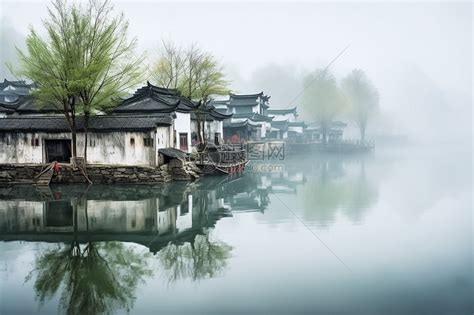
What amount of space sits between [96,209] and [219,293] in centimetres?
907

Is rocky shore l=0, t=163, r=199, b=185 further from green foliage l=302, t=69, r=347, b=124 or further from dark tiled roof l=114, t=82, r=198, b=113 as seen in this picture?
green foliage l=302, t=69, r=347, b=124

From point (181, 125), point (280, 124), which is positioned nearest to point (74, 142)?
point (181, 125)

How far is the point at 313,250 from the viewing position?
11078 mm

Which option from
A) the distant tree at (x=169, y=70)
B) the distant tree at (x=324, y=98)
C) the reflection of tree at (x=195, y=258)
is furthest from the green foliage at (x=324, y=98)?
the reflection of tree at (x=195, y=258)

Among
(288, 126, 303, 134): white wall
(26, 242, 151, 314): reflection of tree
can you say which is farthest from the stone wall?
(288, 126, 303, 134): white wall

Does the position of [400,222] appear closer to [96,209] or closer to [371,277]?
[371,277]

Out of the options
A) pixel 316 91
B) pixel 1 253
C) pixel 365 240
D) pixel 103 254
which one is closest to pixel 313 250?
pixel 365 240

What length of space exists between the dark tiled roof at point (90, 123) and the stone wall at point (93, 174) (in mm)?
2125

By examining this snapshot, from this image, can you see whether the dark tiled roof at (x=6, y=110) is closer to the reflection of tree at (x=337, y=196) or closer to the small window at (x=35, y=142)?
the small window at (x=35, y=142)

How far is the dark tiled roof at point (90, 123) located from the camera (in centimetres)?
2312

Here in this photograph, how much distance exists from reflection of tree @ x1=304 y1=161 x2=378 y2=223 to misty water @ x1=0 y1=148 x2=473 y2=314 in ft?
0.43

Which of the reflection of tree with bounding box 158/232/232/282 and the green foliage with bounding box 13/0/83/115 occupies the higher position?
the green foliage with bounding box 13/0/83/115

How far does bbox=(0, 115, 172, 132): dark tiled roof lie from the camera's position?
2312cm

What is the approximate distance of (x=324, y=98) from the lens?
56.5m
